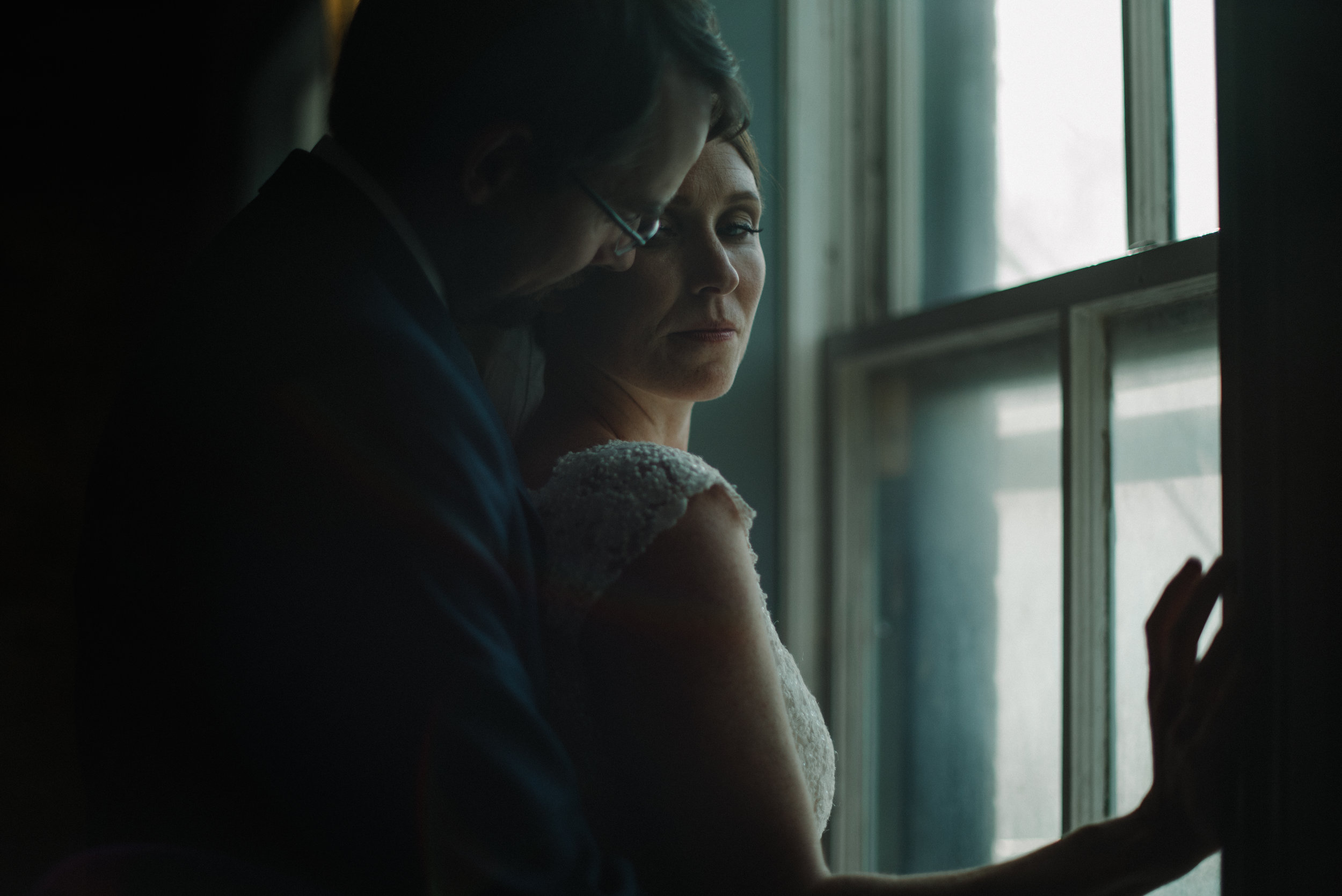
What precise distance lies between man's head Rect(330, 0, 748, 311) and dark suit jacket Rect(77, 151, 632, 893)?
0.32 feet

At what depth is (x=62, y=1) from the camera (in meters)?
1.45

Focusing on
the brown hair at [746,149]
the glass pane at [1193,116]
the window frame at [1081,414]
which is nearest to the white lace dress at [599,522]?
the brown hair at [746,149]

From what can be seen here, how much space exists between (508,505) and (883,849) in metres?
1.17

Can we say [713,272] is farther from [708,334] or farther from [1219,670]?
[1219,670]

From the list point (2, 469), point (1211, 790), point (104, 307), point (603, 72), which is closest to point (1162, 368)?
point (1211, 790)

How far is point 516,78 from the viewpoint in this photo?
2.25 feet

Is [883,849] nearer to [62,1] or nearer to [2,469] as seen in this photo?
[2,469]

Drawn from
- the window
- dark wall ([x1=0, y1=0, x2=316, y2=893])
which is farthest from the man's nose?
dark wall ([x1=0, y1=0, x2=316, y2=893])

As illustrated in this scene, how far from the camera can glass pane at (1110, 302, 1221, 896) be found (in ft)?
3.11

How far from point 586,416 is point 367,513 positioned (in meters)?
0.43

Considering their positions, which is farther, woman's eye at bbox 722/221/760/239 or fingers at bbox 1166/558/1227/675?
woman's eye at bbox 722/221/760/239

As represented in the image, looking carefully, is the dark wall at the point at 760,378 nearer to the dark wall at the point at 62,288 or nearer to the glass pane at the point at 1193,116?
the glass pane at the point at 1193,116

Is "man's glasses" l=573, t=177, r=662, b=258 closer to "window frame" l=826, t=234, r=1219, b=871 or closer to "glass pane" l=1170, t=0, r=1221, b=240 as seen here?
"window frame" l=826, t=234, r=1219, b=871

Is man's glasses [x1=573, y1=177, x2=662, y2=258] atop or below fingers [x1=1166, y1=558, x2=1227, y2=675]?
atop
